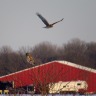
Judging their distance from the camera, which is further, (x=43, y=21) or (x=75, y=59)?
(x=75, y=59)

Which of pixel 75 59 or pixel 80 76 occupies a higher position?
pixel 75 59

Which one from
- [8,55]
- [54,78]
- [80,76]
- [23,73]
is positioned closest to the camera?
[54,78]

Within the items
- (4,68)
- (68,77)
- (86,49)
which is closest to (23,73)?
(68,77)

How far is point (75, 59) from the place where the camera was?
94.9 m

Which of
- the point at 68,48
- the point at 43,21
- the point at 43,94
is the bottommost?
the point at 43,94

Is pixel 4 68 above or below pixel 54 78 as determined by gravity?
above

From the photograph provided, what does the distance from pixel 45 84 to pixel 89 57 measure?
89.8 metres

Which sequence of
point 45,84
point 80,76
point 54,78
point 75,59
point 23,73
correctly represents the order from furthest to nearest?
point 75,59 < point 23,73 < point 80,76 < point 54,78 < point 45,84

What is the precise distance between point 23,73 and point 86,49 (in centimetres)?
6589

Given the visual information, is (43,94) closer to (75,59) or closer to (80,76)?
(80,76)

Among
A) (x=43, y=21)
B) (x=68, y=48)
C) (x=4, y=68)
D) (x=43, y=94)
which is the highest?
(x=68, y=48)

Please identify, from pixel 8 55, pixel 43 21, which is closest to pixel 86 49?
pixel 8 55

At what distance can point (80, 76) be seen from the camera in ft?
136

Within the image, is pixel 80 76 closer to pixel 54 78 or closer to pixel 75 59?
pixel 54 78
